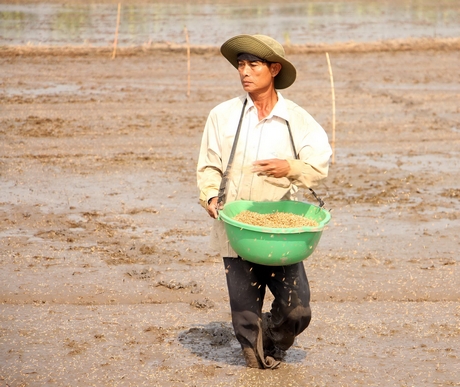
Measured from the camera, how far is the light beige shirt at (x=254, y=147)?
4.21m

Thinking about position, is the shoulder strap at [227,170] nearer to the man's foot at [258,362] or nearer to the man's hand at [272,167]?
the man's hand at [272,167]

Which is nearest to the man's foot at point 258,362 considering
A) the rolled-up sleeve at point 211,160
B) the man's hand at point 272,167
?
the rolled-up sleeve at point 211,160

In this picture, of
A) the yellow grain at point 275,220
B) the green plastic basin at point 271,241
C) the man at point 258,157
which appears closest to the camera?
the green plastic basin at point 271,241

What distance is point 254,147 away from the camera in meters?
4.24

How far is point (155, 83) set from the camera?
14523mm

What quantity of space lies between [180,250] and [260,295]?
2.32m

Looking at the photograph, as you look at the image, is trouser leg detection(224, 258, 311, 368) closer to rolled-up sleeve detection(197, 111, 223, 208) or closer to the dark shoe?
the dark shoe

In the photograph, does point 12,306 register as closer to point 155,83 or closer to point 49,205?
point 49,205

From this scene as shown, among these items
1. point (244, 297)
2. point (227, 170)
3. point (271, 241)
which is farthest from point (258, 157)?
point (244, 297)

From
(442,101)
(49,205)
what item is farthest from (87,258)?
(442,101)

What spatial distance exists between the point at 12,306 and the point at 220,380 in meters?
1.72

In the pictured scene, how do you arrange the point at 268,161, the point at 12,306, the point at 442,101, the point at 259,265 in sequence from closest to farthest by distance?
the point at 268,161, the point at 259,265, the point at 12,306, the point at 442,101

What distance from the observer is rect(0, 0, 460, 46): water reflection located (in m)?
21.2

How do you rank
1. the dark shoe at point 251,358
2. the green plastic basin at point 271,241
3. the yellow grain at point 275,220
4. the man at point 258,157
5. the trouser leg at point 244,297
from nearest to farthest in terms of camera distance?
the green plastic basin at point 271,241, the yellow grain at point 275,220, the man at point 258,157, the trouser leg at point 244,297, the dark shoe at point 251,358
